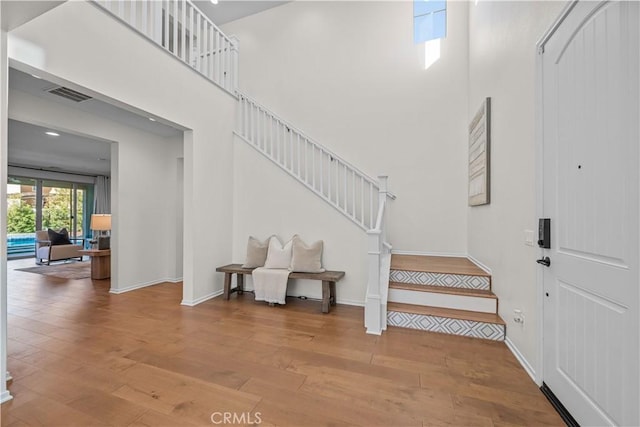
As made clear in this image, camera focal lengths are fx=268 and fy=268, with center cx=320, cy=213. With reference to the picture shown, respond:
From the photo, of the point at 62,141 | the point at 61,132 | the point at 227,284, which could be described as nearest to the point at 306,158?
the point at 227,284

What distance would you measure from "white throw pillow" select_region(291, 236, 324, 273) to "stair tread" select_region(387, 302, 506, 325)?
3.50 ft

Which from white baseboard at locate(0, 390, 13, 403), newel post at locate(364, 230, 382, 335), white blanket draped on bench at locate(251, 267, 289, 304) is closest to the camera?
white baseboard at locate(0, 390, 13, 403)

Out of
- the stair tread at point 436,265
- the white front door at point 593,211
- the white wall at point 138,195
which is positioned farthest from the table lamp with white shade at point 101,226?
the white front door at point 593,211

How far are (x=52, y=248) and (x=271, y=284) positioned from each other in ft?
23.2

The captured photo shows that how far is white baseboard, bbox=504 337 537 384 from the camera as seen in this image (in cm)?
199

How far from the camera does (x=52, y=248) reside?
6.93 metres

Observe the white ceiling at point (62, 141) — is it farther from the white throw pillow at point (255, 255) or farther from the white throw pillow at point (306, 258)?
the white throw pillow at point (306, 258)

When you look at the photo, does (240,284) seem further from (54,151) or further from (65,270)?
(54,151)

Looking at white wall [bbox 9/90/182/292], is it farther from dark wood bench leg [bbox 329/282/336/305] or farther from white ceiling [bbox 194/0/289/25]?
dark wood bench leg [bbox 329/282/336/305]

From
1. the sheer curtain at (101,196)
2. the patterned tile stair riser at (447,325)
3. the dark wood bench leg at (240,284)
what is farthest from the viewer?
the sheer curtain at (101,196)

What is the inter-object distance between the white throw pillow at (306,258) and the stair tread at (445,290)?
0.99 m

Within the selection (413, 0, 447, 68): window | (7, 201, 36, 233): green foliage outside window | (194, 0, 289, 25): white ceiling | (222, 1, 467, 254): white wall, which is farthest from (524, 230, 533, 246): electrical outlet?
(7, 201, 36, 233): green foliage outside window

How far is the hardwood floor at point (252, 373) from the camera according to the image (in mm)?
1633

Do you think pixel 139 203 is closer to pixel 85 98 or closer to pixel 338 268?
pixel 85 98
